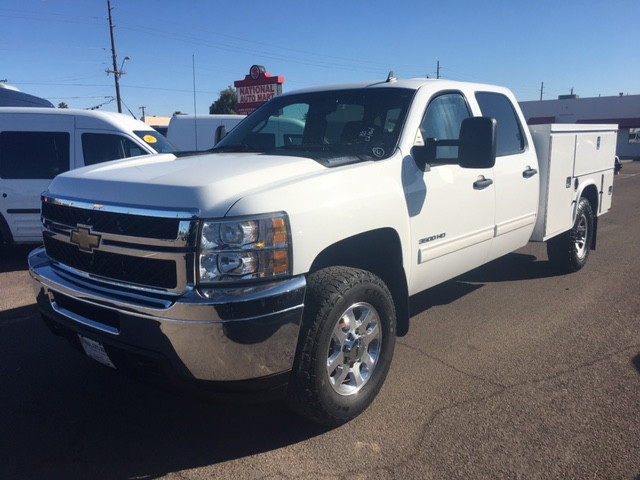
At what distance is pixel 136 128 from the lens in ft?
27.0

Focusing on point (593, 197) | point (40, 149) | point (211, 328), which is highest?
point (40, 149)

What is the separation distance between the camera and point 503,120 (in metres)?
5.00

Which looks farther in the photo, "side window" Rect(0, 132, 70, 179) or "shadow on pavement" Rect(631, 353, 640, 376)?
"side window" Rect(0, 132, 70, 179)

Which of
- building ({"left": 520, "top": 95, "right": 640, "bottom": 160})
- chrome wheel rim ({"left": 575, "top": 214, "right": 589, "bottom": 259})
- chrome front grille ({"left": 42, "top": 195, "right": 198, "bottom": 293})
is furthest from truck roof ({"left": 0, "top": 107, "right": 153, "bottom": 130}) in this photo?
building ({"left": 520, "top": 95, "right": 640, "bottom": 160})

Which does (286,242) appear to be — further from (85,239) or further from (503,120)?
(503,120)

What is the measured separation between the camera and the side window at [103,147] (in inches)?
304

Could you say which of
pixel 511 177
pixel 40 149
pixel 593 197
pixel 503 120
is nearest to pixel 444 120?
pixel 511 177

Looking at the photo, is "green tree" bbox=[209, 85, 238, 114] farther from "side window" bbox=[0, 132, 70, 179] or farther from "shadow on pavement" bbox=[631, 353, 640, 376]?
"shadow on pavement" bbox=[631, 353, 640, 376]

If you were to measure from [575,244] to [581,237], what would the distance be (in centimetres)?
34

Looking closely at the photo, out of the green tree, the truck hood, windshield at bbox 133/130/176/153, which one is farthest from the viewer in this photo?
the green tree

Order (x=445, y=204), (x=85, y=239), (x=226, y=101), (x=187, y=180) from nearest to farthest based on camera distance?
(x=187, y=180) → (x=85, y=239) → (x=445, y=204) → (x=226, y=101)

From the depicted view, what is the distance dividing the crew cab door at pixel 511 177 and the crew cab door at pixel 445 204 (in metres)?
0.18

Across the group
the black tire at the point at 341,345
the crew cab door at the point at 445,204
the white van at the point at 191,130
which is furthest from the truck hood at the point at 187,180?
the white van at the point at 191,130

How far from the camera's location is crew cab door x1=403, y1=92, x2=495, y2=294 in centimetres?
369
